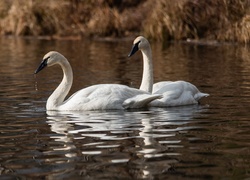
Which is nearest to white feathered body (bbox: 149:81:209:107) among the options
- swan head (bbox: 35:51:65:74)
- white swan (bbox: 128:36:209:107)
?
white swan (bbox: 128:36:209:107)

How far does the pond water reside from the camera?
7.66m

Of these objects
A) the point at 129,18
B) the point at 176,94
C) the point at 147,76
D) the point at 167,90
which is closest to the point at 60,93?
the point at 147,76

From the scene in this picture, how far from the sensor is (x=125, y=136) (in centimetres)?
952

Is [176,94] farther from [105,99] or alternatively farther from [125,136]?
[125,136]

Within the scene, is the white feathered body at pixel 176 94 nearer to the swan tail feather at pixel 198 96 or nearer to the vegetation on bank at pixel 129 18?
the swan tail feather at pixel 198 96

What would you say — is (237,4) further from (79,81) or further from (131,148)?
(131,148)

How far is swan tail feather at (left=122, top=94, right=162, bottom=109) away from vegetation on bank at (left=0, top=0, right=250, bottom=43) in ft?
44.6

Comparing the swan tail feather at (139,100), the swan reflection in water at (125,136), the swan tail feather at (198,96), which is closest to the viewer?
the swan reflection in water at (125,136)

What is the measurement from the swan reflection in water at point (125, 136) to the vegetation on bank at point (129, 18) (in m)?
14.3

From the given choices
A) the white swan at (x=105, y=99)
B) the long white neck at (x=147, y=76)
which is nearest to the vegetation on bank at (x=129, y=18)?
the long white neck at (x=147, y=76)

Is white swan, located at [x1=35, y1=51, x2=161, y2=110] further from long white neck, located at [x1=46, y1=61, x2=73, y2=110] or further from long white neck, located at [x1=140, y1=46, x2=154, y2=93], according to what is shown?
long white neck, located at [x1=140, y1=46, x2=154, y2=93]

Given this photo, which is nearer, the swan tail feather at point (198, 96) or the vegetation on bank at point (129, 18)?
the swan tail feather at point (198, 96)

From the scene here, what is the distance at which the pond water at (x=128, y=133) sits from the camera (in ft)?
25.1

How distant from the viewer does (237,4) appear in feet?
87.0
